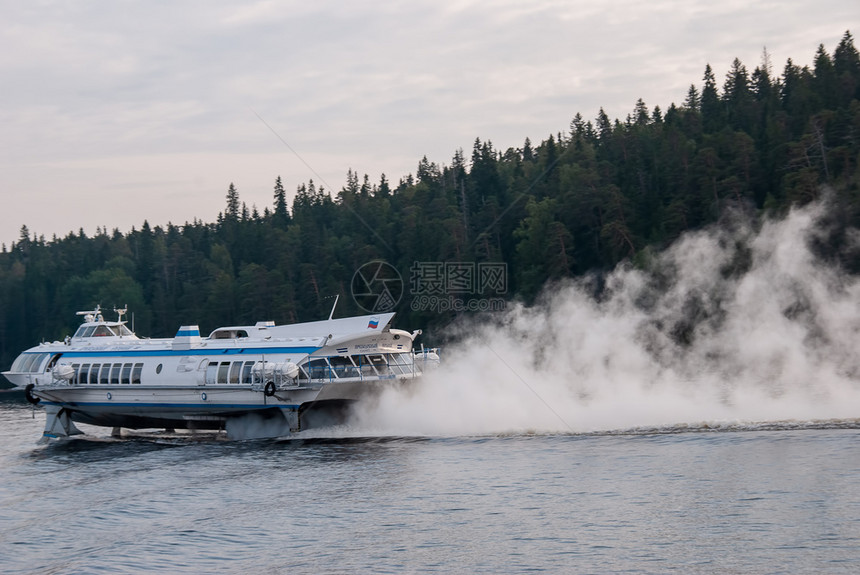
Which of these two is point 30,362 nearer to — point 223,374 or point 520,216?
point 223,374

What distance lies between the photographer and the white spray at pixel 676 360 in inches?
1507

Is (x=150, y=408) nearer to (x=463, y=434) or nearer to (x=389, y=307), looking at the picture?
(x=463, y=434)

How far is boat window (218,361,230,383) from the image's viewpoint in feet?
151

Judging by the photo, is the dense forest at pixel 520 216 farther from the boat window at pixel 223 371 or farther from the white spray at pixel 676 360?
the boat window at pixel 223 371

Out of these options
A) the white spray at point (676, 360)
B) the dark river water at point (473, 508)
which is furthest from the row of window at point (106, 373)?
the white spray at point (676, 360)

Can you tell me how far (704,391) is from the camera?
43375mm

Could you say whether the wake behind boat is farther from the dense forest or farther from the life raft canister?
the dense forest

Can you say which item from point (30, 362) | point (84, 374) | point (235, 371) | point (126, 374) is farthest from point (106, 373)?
point (235, 371)

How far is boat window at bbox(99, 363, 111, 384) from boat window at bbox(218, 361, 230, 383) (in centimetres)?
791

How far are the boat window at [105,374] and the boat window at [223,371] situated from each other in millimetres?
7908

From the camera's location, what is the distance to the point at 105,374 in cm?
5009

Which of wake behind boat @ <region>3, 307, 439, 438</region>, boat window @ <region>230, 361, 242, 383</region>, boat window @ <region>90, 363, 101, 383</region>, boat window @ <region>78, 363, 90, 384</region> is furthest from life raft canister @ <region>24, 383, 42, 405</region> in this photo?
boat window @ <region>230, 361, 242, 383</region>

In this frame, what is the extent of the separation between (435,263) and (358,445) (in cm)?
7442

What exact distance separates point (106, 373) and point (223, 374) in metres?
8.40
